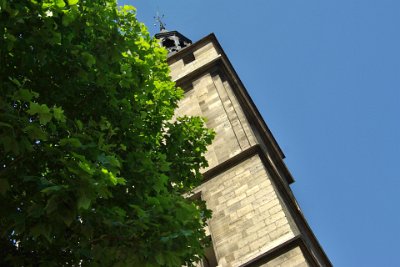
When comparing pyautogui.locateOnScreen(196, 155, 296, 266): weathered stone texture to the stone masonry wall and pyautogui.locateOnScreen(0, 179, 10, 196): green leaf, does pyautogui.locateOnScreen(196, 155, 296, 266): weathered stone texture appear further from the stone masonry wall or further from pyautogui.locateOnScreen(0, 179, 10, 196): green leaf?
pyautogui.locateOnScreen(0, 179, 10, 196): green leaf

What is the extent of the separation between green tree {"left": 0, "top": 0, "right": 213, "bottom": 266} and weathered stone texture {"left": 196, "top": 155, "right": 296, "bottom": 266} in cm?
534

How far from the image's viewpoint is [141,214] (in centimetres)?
525

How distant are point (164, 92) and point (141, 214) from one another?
144 inches

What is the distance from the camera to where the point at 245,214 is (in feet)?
41.9

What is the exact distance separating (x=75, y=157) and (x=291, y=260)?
7.19 meters

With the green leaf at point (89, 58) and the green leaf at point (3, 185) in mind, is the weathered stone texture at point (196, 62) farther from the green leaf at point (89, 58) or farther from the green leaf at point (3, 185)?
the green leaf at point (3, 185)

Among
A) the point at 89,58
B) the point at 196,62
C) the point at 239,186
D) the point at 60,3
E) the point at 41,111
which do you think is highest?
the point at 196,62

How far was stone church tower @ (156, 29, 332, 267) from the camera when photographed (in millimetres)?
11609

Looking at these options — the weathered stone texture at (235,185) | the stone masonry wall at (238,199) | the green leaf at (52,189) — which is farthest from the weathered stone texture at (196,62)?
the green leaf at (52,189)

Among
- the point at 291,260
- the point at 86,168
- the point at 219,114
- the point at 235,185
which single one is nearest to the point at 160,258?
the point at 86,168

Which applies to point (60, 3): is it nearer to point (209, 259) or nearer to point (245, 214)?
point (245, 214)

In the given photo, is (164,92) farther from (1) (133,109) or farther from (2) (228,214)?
(2) (228,214)

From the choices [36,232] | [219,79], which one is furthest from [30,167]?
[219,79]

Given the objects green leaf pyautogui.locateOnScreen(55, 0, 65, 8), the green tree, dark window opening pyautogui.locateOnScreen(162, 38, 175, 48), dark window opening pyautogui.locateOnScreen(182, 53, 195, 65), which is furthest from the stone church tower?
dark window opening pyautogui.locateOnScreen(162, 38, 175, 48)
